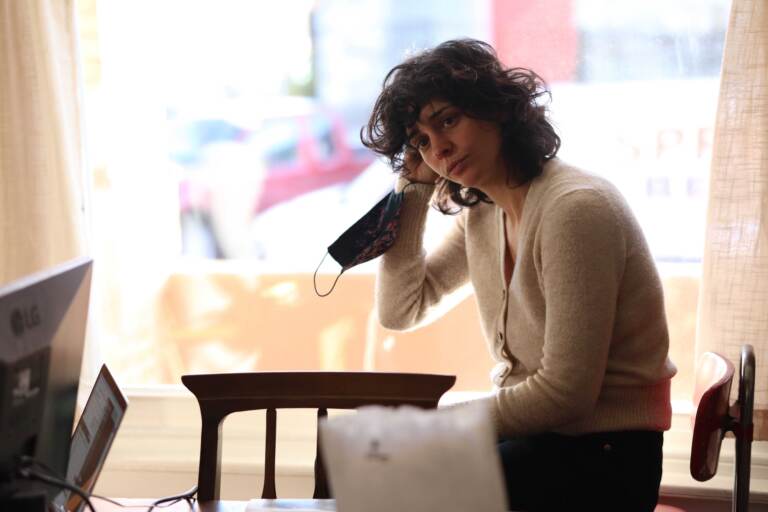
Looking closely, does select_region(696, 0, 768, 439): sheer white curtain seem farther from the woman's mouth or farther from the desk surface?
the desk surface

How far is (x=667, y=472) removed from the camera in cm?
230

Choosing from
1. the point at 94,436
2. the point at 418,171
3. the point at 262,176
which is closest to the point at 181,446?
the point at 262,176

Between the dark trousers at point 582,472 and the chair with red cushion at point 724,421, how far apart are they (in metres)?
0.09

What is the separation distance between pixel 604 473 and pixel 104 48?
5.39ft

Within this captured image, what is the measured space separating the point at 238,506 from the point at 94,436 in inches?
9.7

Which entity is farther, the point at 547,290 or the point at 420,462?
the point at 547,290

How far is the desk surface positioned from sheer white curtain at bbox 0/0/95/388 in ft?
3.28

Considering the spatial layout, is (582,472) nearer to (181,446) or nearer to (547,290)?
(547,290)

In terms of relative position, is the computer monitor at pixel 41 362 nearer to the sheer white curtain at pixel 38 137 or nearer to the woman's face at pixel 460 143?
the woman's face at pixel 460 143

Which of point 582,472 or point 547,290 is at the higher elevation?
point 547,290

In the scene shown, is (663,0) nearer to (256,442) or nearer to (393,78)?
(393,78)

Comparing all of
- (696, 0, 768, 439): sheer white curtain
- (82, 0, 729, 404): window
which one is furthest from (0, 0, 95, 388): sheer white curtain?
(696, 0, 768, 439): sheer white curtain

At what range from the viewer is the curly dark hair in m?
1.69

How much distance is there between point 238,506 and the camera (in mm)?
1395
